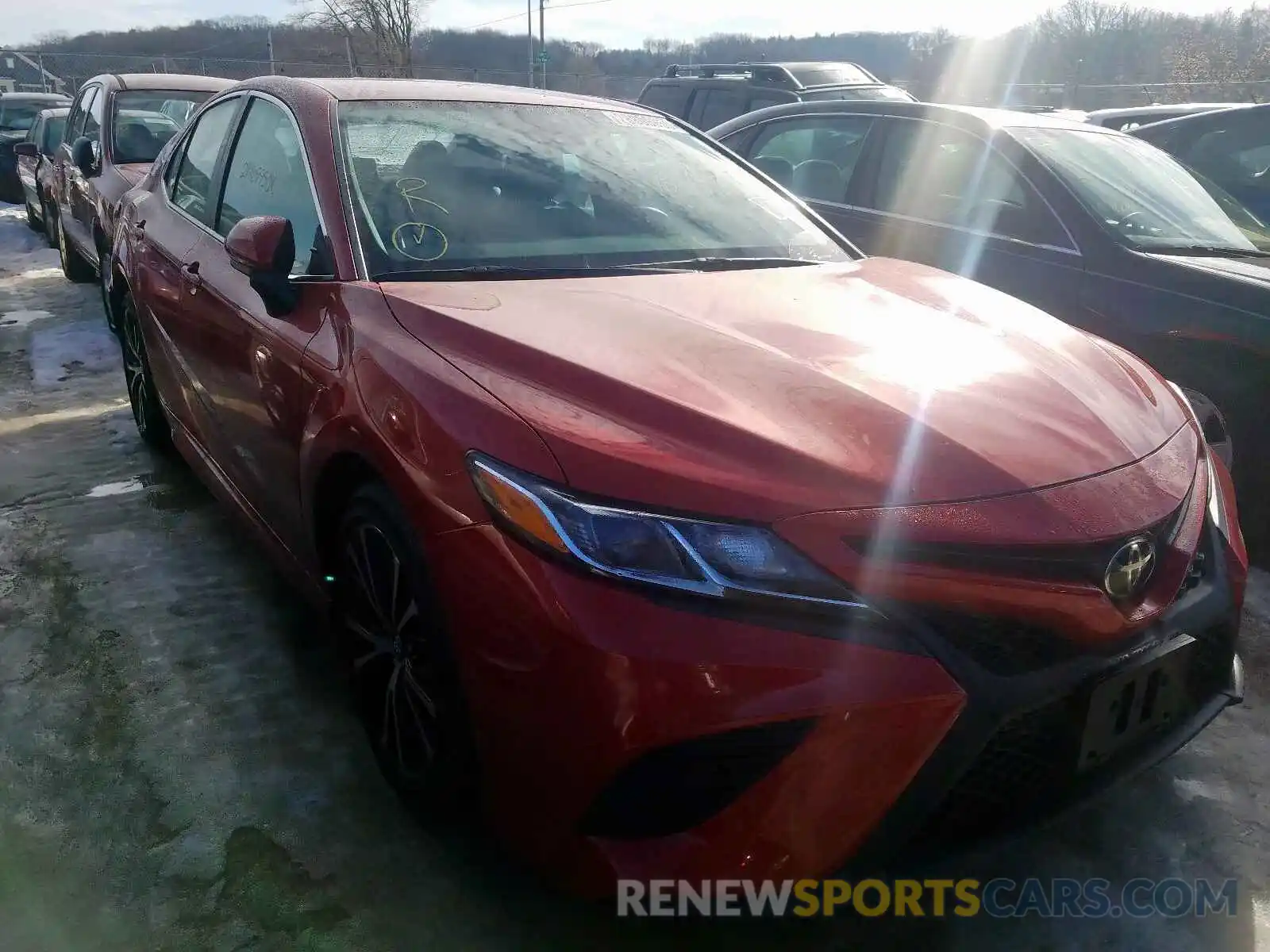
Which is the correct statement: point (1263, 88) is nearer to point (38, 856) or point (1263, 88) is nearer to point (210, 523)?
point (210, 523)

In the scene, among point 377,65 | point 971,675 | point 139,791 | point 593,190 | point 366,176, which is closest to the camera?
point 971,675

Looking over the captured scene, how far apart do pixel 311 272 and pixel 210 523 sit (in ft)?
5.54

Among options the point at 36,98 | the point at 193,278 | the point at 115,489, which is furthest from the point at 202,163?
the point at 36,98

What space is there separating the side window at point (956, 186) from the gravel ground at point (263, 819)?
170 centimetres

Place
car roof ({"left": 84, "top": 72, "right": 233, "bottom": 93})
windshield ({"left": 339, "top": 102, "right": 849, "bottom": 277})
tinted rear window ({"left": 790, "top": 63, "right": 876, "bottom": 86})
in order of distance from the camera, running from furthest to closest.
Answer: tinted rear window ({"left": 790, "top": 63, "right": 876, "bottom": 86}) → car roof ({"left": 84, "top": 72, "right": 233, "bottom": 93}) → windshield ({"left": 339, "top": 102, "right": 849, "bottom": 277})

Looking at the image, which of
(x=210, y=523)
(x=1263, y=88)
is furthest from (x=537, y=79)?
(x=210, y=523)

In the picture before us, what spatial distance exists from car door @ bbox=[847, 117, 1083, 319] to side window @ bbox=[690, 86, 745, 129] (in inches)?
202

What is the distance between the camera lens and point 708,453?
1651 millimetres

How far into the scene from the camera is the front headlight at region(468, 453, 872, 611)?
5.07ft

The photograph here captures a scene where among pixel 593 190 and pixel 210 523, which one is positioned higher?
pixel 593 190

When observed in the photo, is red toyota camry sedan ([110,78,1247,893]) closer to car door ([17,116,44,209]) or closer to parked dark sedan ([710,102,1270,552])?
parked dark sedan ([710,102,1270,552])

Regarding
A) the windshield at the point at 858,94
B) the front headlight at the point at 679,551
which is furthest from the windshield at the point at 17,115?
the front headlight at the point at 679,551

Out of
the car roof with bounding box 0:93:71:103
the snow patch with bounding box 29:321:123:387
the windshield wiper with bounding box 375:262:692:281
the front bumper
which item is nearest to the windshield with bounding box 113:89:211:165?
the snow patch with bounding box 29:321:123:387

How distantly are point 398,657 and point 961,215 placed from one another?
3.47 meters
